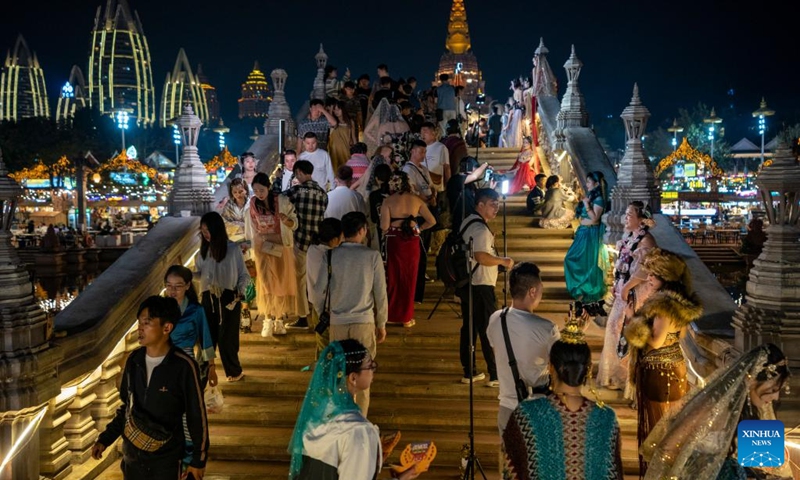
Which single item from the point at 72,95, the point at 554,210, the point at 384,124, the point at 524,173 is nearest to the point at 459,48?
the point at 72,95

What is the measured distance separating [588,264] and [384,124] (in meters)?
5.28

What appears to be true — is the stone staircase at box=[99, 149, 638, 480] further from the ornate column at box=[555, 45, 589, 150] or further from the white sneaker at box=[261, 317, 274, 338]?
the ornate column at box=[555, 45, 589, 150]

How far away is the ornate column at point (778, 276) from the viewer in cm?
600

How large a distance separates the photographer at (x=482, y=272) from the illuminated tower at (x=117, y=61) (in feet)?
604

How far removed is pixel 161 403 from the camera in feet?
15.0

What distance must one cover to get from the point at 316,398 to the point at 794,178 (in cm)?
426

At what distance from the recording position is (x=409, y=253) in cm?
910

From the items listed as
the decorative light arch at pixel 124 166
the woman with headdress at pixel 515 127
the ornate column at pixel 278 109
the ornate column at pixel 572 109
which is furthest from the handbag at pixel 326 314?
the decorative light arch at pixel 124 166

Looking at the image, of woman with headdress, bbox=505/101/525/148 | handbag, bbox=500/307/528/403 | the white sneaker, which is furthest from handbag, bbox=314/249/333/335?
woman with headdress, bbox=505/101/525/148

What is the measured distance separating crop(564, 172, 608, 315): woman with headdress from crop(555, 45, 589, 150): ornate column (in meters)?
4.98

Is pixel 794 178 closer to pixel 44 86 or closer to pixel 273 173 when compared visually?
pixel 273 173

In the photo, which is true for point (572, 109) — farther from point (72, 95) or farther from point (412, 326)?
point (72, 95)

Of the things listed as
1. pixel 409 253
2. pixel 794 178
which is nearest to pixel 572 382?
pixel 794 178

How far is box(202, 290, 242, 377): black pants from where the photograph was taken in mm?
7598
